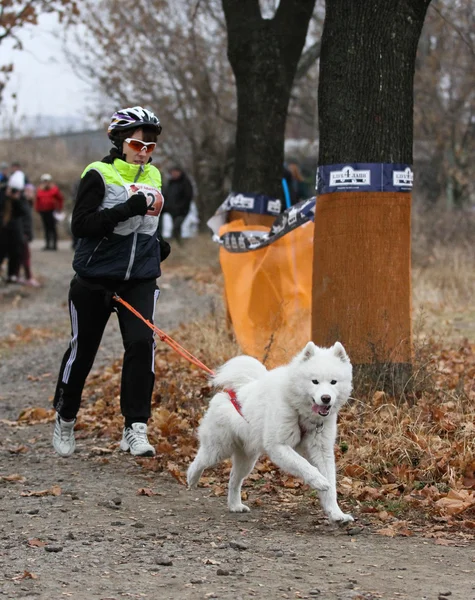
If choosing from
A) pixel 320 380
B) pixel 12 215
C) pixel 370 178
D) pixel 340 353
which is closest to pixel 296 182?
pixel 12 215

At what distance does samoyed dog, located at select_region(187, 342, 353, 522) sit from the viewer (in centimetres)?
526

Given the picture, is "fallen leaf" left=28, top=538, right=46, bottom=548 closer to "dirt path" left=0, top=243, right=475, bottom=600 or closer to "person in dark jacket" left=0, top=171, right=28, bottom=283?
"dirt path" left=0, top=243, right=475, bottom=600

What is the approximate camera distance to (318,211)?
7.33 meters

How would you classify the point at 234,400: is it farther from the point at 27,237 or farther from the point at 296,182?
the point at 296,182

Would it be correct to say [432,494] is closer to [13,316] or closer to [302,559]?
[302,559]

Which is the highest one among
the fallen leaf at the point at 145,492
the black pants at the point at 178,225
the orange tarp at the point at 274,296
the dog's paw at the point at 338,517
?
the black pants at the point at 178,225

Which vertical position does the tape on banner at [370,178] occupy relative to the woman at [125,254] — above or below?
above

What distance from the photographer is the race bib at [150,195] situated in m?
6.42

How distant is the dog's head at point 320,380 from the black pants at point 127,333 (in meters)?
1.52

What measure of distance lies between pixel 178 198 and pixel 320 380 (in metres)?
19.5

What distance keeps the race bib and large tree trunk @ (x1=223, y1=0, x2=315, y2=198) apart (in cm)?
424

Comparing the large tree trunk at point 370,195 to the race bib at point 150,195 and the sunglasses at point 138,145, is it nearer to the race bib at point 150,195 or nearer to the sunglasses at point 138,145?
the race bib at point 150,195

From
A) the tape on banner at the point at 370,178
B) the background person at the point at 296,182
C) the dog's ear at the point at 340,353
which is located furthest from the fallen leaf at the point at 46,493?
the background person at the point at 296,182

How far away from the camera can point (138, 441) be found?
6.58m
